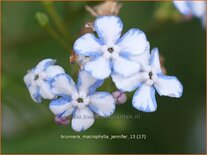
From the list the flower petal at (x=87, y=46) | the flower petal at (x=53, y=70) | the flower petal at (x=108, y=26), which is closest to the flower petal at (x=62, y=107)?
the flower petal at (x=53, y=70)

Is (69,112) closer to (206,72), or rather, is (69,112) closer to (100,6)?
(100,6)

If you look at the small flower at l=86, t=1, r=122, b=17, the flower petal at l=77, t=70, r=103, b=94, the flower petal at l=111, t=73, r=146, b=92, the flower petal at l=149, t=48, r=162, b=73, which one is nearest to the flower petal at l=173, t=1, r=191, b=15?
the small flower at l=86, t=1, r=122, b=17

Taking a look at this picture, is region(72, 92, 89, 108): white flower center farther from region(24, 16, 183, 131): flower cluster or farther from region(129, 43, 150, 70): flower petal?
region(129, 43, 150, 70): flower petal

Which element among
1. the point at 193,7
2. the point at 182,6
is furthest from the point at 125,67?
the point at 193,7

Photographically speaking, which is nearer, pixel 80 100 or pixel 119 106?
pixel 80 100

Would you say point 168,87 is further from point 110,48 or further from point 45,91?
point 45,91

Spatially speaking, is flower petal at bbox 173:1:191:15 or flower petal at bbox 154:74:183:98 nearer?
flower petal at bbox 154:74:183:98
